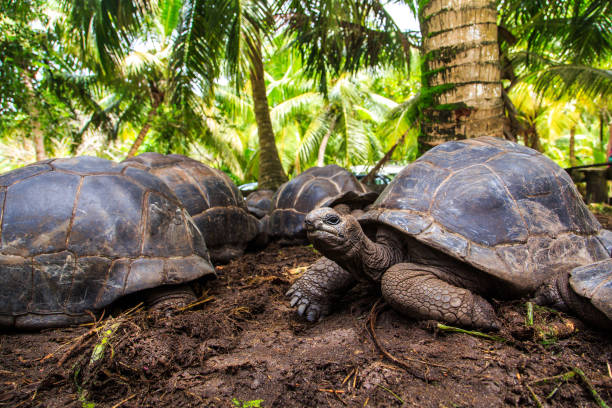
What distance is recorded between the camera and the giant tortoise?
1.83 meters

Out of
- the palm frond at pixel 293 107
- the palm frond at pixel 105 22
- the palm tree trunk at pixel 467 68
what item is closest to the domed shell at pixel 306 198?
the palm tree trunk at pixel 467 68

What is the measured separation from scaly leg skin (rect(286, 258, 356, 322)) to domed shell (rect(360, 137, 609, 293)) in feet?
1.24

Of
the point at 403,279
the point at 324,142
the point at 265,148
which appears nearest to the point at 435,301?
the point at 403,279

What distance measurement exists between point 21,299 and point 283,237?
9.74 feet

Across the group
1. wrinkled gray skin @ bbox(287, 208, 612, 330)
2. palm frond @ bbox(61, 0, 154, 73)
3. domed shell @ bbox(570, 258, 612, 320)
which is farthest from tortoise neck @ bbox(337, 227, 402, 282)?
palm frond @ bbox(61, 0, 154, 73)

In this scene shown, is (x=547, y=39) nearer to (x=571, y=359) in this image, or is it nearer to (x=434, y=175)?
(x=434, y=175)

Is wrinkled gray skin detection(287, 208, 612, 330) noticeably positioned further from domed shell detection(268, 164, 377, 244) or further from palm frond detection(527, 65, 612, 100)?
palm frond detection(527, 65, 612, 100)

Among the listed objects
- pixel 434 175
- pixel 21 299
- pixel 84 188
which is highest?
pixel 84 188

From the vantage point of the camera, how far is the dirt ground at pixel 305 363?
135cm

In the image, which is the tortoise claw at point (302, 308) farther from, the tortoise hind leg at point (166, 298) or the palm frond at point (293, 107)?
the palm frond at point (293, 107)

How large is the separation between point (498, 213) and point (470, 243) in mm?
271

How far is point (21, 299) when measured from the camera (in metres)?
2.00

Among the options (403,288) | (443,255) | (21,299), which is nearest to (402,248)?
(443,255)

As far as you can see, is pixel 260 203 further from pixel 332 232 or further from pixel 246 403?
pixel 246 403
